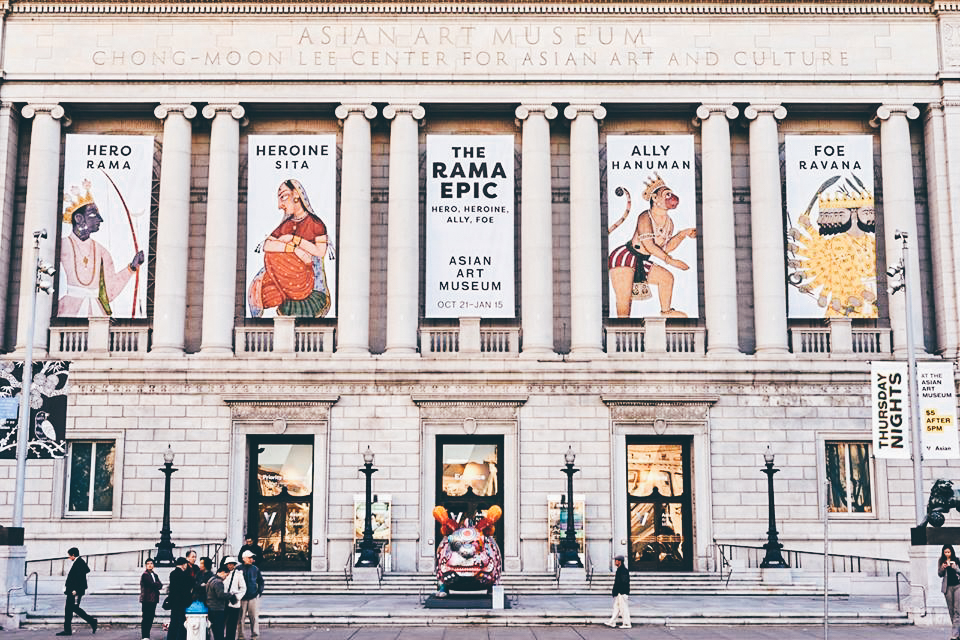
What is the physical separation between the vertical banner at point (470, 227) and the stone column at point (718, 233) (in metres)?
6.44

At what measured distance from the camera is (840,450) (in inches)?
1512

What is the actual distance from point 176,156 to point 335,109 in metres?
5.79

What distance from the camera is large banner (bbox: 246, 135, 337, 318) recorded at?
39219 millimetres

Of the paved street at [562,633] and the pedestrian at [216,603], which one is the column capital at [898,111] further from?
the pedestrian at [216,603]

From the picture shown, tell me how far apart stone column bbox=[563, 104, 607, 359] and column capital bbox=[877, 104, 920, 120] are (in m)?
9.76

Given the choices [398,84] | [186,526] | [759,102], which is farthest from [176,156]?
[759,102]

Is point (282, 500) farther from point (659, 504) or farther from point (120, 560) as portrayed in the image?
point (659, 504)

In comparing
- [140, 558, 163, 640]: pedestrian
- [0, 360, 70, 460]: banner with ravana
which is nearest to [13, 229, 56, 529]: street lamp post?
[0, 360, 70, 460]: banner with ravana

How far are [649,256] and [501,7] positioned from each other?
33.7 feet

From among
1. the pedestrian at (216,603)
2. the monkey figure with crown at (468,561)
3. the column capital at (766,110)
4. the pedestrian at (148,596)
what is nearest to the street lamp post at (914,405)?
the column capital at (766,110)

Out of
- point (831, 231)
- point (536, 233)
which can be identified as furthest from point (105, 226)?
point (831, 231)

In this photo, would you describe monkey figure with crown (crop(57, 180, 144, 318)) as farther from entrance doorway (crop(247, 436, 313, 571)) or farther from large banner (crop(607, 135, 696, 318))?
large banner (crop(607, 135, 696, 318))

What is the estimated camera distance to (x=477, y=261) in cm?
3944

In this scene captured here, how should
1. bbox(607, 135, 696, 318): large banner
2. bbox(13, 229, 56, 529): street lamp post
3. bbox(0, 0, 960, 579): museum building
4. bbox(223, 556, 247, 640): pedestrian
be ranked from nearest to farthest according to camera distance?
bbox(223, 556, 247, 640): pedestrian, bbox(13, 229, 56, 529): street lamp post, bbox(0, 0, 960, 579): museum building, bbox(607, 135, 696, 318): large banner
